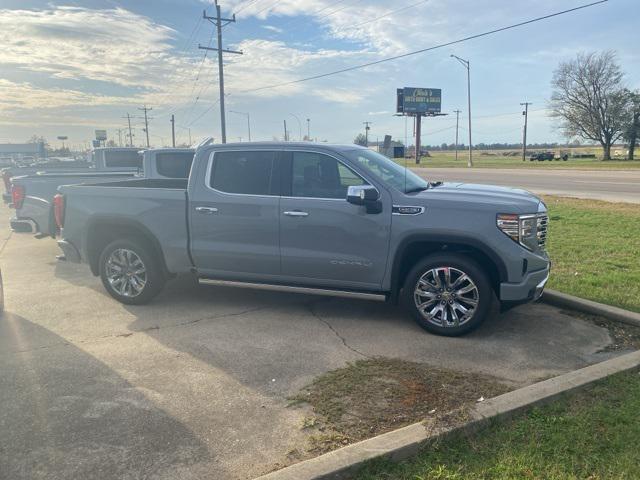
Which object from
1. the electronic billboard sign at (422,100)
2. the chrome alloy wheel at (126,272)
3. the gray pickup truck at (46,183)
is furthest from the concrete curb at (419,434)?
the electronic billboard sign at (422,100)

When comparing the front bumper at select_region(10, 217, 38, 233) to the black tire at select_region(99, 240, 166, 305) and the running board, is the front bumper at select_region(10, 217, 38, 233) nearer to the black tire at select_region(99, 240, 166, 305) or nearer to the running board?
the black tire at select_region(99, 240, 166, 305)

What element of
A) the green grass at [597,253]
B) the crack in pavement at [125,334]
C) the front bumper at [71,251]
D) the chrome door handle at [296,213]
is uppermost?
the chrome door handle at [296,213]

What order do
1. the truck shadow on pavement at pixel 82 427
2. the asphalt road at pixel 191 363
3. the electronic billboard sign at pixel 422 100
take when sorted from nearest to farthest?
the truck shadow on pavement at pixel 82 427, the asphalt road at pixel 191 363, the electronic billboard sign at pixel 422 100

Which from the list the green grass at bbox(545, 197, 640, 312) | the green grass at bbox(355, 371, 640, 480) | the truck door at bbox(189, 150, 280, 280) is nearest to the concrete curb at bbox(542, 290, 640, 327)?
the green grass at bbox(545, 197, 640, 312)

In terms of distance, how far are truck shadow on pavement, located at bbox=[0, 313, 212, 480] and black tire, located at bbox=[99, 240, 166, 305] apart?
1442 millimetres

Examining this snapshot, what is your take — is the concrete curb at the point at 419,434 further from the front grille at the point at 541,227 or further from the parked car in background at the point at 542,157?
the parked car in background at the point at 542,157

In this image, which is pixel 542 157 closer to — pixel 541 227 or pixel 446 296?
pixel 541 227

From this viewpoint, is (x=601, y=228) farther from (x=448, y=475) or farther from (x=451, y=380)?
(x=448, y=475)

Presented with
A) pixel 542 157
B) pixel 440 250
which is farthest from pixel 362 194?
pixel 542 157

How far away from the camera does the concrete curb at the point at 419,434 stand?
9.12 ft

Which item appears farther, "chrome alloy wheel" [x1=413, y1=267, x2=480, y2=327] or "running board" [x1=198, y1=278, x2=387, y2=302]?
"running board" [x1=198, y1=278, x2=387, y2=302]

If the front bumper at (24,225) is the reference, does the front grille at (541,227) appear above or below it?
above

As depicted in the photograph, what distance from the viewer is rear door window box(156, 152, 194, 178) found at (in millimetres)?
9109

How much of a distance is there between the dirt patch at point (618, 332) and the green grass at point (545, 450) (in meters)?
1.18
